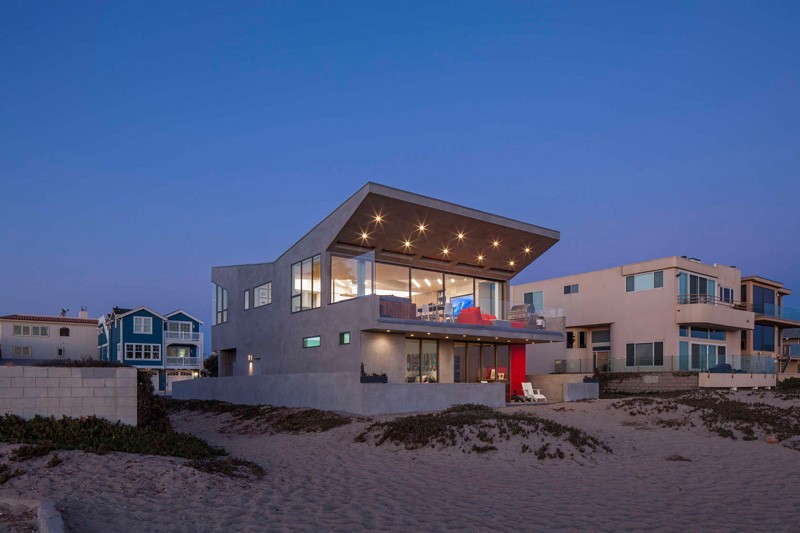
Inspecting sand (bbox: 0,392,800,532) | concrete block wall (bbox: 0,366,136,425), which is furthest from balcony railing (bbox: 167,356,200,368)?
concrete block wall (bbox: 0,366,136,425)

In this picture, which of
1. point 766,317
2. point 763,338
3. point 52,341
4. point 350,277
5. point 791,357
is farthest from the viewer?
point 52,341

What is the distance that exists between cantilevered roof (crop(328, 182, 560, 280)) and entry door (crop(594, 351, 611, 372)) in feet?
37.9

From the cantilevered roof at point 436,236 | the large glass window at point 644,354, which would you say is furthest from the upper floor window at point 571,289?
the cantilevered roof at point 436,236

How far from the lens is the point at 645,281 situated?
120ft

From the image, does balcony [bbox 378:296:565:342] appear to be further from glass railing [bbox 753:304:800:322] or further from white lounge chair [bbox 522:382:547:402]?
glass railing [bbox 753:304:800:322]

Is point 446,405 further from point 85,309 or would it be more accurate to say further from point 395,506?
point 85,309

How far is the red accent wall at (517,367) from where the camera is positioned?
96.3ft

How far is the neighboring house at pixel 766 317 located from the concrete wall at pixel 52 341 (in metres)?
54.3

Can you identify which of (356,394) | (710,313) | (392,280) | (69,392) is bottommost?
(356,394)

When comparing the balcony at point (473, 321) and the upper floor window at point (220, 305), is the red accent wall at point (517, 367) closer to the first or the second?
the balcony at point (473, 321)

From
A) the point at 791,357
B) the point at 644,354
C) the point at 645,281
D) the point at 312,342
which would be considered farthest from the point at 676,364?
the point at 791,357

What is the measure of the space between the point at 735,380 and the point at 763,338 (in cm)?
1152

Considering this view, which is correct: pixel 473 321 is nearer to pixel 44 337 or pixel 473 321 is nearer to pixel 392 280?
pixel 392 280

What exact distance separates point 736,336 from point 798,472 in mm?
30784
